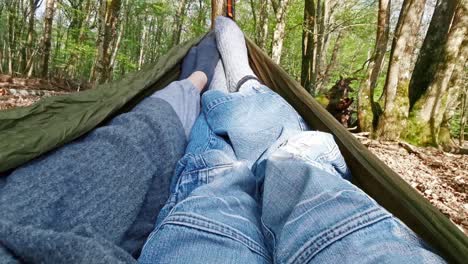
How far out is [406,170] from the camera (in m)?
2.04

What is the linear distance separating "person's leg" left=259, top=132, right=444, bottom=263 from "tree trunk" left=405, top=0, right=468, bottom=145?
2.68 meters

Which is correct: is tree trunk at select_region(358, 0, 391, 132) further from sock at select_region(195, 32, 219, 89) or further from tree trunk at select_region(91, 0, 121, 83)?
tree trunk at select_region(91, 0, 121, 83)

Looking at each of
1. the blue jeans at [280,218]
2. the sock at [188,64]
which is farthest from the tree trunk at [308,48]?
the blue jeans at [280,218]

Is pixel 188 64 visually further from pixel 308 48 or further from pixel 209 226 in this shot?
pixel 308 48

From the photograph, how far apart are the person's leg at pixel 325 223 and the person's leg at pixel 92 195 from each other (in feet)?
0.88

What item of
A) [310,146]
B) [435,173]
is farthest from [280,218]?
[435,173]

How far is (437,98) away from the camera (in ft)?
9.52

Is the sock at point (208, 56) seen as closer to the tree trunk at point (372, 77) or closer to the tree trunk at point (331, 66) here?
the tree trunk at point (372, 77)

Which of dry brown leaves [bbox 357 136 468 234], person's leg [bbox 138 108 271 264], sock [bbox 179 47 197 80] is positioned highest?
sock [bbox 179 47 197 80]

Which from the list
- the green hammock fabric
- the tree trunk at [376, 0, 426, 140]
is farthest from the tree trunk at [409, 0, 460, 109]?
the green hammock fabric

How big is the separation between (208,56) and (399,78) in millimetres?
2061

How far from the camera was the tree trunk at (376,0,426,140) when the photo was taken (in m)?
2.61

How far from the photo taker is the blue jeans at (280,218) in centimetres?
46

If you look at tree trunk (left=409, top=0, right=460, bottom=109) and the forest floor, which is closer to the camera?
the forest floor
